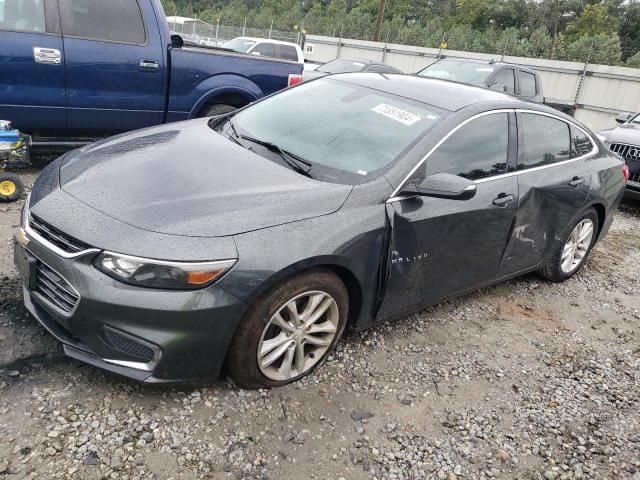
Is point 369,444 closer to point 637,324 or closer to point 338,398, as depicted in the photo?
point 338,398

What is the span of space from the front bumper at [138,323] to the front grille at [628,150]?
693cm

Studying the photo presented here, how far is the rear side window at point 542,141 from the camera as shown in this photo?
375 centimetres

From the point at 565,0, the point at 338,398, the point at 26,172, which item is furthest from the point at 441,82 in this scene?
the point at 565,0

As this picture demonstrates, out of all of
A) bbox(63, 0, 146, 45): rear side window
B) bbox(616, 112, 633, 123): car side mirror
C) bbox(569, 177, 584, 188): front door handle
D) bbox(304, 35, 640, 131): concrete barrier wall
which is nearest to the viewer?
bbox(569, 177, 584, 188): front door handle

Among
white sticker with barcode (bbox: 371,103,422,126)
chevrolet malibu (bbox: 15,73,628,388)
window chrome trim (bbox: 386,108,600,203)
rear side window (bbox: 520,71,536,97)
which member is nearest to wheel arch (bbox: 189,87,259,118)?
chevrolet malibu (bbox: 15,73,628,388)

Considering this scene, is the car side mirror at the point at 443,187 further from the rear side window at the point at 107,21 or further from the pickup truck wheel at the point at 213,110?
the rear side window at the point at 107,21

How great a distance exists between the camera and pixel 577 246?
476cm

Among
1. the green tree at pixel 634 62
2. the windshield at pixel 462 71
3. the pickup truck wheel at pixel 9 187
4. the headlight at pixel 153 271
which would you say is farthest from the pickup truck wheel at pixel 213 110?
the green tree at pixel 634 62

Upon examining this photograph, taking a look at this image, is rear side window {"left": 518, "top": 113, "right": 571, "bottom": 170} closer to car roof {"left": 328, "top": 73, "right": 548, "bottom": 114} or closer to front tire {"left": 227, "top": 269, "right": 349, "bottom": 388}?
car roof {"left": 328, "top": 73, "right": 548, "bottom": 114}

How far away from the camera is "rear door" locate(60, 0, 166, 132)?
5223 millimetres

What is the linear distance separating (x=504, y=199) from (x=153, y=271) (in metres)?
2.35

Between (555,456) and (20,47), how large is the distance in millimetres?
5377

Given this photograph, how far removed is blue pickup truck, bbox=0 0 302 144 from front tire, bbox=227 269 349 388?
388cm

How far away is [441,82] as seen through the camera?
383 centimetres
